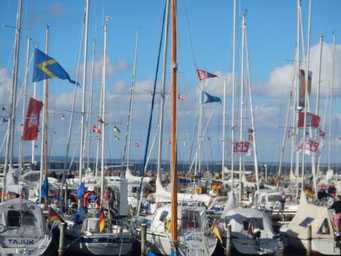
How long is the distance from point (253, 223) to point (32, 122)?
40.0ft

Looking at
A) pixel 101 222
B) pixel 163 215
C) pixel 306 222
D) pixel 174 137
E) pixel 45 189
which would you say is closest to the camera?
pixel 174 137

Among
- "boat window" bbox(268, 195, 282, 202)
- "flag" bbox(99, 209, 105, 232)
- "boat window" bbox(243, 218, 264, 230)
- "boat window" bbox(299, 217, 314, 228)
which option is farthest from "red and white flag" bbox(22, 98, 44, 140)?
"boat window" bbox(268, 195, 282, 202)

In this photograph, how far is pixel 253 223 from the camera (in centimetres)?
2792

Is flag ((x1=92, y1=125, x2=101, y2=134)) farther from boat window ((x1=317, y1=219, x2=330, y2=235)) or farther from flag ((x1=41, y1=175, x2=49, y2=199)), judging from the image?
boat window ((x1=317, y1=219, x2=330, y2=235))

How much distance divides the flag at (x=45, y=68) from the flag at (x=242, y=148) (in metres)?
10.3

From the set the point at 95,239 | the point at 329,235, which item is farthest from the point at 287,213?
the point at 95,239

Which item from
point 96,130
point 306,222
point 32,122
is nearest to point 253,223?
point 306,222

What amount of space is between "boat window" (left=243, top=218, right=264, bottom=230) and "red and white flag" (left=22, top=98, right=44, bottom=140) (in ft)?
37.3

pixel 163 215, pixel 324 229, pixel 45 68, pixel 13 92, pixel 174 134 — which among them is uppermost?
pixel 45 68

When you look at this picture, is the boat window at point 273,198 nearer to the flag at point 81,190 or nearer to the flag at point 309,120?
the flag at point 309,120

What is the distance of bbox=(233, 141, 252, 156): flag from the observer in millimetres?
34406

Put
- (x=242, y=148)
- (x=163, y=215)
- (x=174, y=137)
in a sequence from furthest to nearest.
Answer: (x=242, y=148) < (x=163, y=215) < (x=174, y=137)

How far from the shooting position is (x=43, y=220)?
26078 mm

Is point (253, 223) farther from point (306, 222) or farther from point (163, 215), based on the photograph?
point (163, 215)
